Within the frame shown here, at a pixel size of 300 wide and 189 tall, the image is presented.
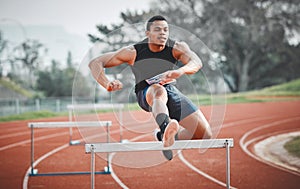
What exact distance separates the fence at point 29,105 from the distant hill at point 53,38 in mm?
3451

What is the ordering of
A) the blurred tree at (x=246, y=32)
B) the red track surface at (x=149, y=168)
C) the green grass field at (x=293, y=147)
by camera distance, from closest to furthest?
the red track surface at (x=149, y=168) < the green grass field at (x=293, y=147) < the blurred tree at (x=246, y=32)

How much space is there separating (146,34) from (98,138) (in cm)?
114

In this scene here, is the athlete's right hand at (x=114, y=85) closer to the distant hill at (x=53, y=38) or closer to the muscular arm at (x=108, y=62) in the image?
the muscular arm at (x=108, y=62)

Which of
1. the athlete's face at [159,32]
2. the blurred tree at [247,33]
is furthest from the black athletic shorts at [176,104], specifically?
the blurred tree at [247,33]

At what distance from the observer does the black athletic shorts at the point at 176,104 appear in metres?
3.60

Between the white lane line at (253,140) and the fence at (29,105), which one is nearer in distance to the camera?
the white lane line at (253,140)

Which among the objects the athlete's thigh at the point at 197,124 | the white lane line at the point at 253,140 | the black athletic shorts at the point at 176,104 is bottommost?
the white lane line at the point at 253,140

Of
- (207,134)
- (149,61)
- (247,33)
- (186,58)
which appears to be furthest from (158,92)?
(247,33)

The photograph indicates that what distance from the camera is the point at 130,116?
4.22m

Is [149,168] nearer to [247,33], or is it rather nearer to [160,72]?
[160,72]

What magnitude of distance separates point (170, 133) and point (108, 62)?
0.75 meters

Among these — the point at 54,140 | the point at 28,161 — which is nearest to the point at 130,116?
A: the point at 28,161

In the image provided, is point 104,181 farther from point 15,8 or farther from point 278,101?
point 278,101

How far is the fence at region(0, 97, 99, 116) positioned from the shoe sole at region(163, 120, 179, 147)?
611 inches
